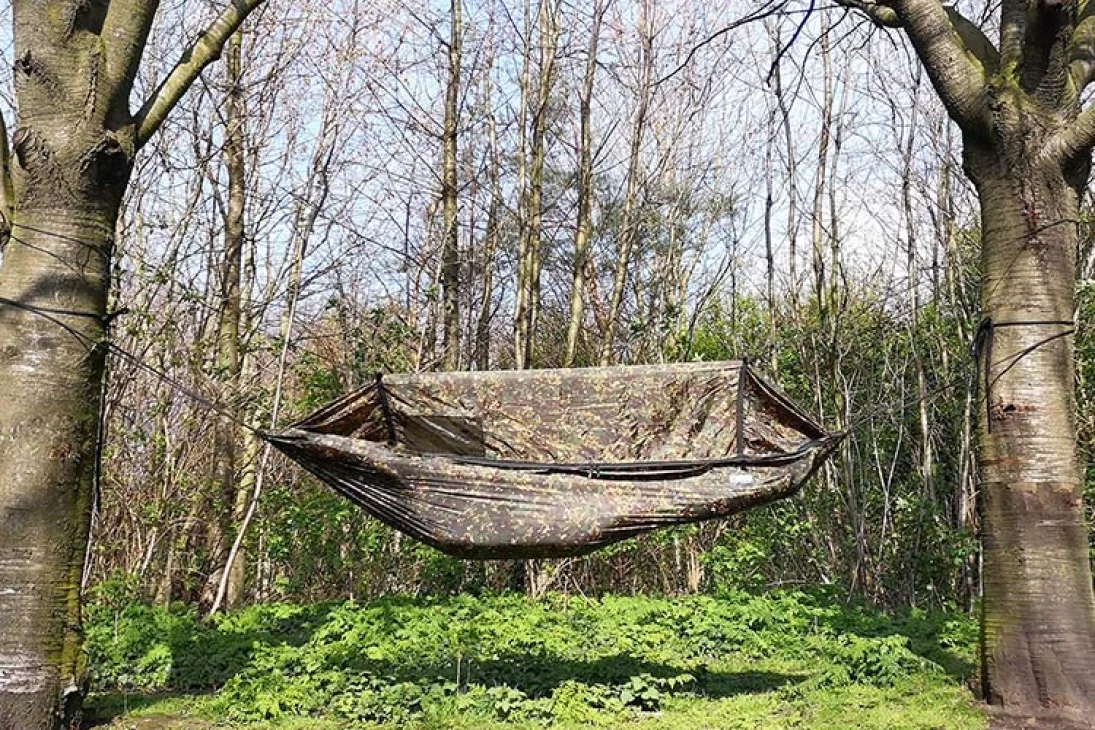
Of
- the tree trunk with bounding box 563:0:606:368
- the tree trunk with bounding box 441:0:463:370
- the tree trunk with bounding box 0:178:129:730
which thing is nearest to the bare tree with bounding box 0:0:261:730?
the tree trunk with bounding box 0:178:129:730

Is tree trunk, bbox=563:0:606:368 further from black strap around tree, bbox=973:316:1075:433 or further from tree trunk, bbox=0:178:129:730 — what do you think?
tree trunk, bbox=0:178:129:730

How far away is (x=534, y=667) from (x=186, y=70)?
301 cm

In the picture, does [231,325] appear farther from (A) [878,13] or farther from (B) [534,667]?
(A) [878,13]

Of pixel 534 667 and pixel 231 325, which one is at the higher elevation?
pixel 231 325

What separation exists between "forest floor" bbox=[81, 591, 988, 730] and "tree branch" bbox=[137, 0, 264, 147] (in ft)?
7.44

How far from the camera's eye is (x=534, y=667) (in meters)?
4.18

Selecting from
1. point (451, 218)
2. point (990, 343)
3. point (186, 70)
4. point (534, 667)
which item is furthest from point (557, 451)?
point (451, 218)

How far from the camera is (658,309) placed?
30.8ft

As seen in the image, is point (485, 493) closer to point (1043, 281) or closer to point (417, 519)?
point (417, 519)

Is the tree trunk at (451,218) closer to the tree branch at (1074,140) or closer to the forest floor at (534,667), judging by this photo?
the forest floor at (534,667)

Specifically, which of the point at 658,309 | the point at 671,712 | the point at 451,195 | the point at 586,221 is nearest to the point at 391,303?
the point at 451,195

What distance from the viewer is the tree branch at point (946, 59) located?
3.65 meters

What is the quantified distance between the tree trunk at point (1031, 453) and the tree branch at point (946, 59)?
7.2 inches

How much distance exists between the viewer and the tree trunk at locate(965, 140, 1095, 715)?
3279 millimetres
